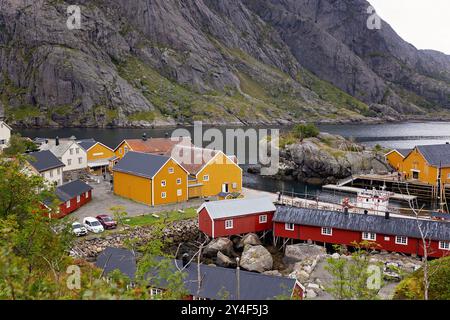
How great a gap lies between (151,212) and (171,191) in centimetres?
502

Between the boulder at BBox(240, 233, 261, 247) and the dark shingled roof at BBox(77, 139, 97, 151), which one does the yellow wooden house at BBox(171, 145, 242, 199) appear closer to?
the boulder at BBox(240, 233, 261, 247)

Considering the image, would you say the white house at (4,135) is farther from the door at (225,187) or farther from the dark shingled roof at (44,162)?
the door at (225,187)

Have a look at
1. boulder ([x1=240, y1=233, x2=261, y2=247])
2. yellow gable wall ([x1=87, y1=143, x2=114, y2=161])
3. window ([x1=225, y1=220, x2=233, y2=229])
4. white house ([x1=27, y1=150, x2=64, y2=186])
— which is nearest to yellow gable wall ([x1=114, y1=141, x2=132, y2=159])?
yellow gable wall ([x1=87, y1=143, x2=114, y2=161])

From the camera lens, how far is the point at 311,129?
96.5 meters

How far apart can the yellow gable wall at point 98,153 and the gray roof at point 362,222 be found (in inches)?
1455

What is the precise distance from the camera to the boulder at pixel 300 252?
3688cm

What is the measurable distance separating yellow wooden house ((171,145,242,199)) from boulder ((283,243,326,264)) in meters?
15.0

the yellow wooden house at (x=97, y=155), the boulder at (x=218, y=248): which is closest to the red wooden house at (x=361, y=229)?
the boulder at (x=218, y=248)

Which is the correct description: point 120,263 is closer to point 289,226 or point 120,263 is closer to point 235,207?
point 235,207

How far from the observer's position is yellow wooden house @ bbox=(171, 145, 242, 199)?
176 ft

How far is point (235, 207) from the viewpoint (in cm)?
4166

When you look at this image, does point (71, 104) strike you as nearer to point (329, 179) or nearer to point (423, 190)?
point (329, 179)

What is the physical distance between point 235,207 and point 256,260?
24.5 ft
